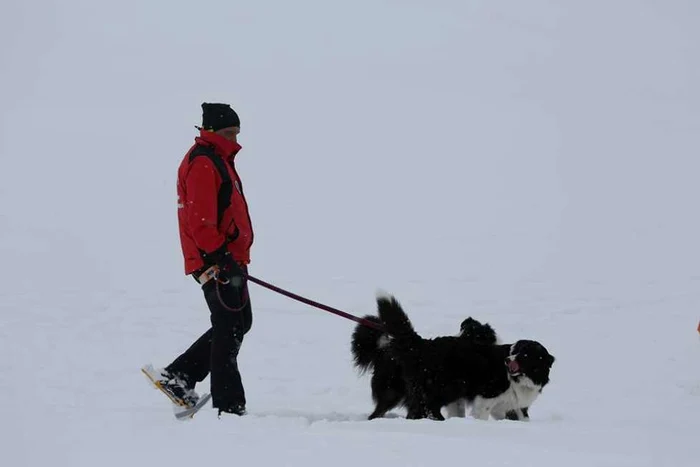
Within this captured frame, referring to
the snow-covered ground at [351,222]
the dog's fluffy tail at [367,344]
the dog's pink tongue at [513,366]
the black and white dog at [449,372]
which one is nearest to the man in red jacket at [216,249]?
the snow-covered ground at [351,222]

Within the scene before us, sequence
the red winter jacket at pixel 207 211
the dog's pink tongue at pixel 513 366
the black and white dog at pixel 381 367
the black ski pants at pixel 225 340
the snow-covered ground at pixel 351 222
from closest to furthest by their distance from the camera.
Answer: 1. the snow-covered ground at pixel 351 222
2. the red winter jacket at pixel 207 211
3. the black ski pants at pixel 225 340
4. the dog's pink tongue at pixel 513 366
5. the black and white dog at pixel 381 367

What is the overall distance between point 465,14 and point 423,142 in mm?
15887

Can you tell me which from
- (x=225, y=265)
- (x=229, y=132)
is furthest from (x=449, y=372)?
(x=229, y=132)

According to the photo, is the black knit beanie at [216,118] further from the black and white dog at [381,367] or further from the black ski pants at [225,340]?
the black and white dog at [381,367]

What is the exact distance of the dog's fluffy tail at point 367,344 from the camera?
198 inches

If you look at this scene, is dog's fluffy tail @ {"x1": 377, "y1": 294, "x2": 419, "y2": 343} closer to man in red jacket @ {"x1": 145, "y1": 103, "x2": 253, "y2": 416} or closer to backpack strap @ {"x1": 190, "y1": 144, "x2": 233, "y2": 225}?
man in red jacket @ {"x1": 145, "y1": 103, "x2": 253, "y2": 416}

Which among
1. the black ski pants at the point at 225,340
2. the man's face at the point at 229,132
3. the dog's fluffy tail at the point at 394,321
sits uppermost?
the man's face at the point at 229,132

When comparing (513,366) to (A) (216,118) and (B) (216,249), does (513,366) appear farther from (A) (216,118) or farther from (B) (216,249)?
(A) (216,118)

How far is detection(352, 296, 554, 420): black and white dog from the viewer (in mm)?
4867

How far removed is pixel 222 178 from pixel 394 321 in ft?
4.17

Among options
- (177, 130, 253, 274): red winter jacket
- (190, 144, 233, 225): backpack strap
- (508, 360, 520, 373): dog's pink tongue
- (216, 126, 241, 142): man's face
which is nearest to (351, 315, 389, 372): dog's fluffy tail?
(508, 360, 520, 373): dog's pink tongue

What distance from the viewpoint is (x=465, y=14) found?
33406mm

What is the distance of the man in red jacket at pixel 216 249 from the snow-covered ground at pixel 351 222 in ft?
1.01

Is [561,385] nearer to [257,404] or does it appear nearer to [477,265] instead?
[257,404]
